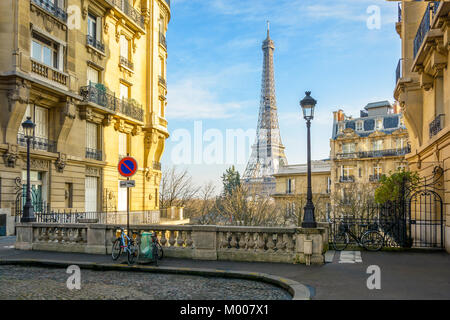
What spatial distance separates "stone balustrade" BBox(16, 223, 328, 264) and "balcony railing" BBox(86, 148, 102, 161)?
14.5 meters

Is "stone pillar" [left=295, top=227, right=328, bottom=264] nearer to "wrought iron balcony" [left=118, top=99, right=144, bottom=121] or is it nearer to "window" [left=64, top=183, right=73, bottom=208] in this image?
"window" [left=64, top=183, right=73, bottom=208]

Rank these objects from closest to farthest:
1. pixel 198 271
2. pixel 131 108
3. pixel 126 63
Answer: pixel 198 271 < pixel 126 63 < pixel 131 108

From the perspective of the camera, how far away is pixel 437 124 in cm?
1691

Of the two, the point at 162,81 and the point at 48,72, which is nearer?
the point at 48,72

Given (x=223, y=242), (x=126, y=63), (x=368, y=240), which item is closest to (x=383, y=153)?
(x=126, y=63)

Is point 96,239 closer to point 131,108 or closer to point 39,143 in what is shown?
point 39,143

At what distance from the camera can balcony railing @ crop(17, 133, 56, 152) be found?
72.2 ft

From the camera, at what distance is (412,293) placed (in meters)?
7.93

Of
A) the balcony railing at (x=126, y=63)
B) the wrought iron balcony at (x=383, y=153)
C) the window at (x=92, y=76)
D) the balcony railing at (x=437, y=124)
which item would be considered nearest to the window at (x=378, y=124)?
the wrought iron balcony at (x=383, y=153)

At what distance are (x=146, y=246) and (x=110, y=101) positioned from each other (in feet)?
65.4

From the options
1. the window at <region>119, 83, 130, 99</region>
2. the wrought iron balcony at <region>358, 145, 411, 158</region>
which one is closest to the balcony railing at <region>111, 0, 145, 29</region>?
the window at <region>119, 83, 130, 99</region>
